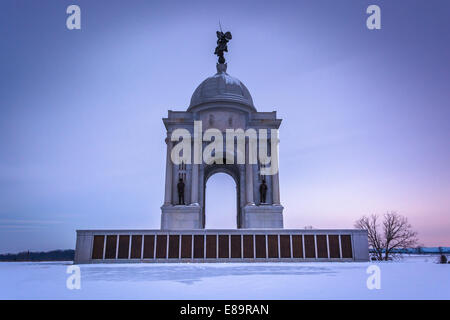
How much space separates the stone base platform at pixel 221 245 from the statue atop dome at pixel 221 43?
28.1m

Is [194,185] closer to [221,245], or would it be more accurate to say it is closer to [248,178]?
[248,178]

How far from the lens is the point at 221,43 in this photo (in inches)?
1858

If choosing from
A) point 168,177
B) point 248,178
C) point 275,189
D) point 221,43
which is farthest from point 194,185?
point 221,43

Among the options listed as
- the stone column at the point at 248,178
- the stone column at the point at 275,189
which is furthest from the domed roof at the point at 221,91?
the stone column at the point at 275,189

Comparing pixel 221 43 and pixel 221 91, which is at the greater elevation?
pixel 221 43

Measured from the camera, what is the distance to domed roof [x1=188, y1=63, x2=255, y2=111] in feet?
134

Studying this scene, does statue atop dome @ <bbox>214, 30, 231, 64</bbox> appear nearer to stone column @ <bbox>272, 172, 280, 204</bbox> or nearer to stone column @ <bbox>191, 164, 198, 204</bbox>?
stone column @ <bbox>191, 164, 198, 204</bbox>

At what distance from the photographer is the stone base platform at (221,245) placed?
28.0 metres

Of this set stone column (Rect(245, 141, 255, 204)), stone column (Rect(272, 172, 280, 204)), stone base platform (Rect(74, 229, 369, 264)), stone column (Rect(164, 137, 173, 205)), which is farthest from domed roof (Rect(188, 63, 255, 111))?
stone base platform (Rect(74, 229, 369, 264))

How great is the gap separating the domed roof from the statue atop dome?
3247mm

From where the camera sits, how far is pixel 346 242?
2856cm

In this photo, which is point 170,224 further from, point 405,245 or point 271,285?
point 405,245

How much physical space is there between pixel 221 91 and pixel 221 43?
9.15 meters

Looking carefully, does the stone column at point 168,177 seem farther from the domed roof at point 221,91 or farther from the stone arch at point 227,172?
the domed roof at point 221,91
